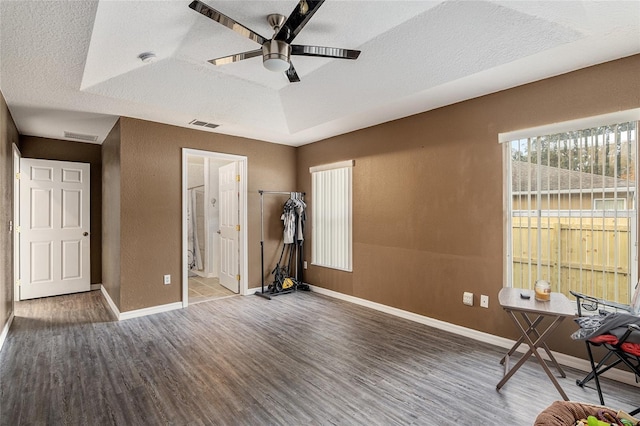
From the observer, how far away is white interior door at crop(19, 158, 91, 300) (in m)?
4.84

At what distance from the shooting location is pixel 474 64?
2668mm

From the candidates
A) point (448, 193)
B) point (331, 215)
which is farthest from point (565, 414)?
point (331, 215)

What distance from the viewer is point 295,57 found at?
10.2 feet

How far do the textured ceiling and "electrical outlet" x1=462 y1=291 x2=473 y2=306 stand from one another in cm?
206

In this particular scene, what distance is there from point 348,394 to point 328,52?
2486 mm

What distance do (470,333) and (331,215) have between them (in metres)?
2.54

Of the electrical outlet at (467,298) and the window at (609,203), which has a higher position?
the window at (609,203)

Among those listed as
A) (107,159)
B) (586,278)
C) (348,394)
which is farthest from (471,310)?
(107,159)

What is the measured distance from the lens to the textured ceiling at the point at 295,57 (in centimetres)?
215

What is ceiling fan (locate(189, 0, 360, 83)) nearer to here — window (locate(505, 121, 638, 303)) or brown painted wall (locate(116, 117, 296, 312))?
window (locate(505, 121, 638, 303))

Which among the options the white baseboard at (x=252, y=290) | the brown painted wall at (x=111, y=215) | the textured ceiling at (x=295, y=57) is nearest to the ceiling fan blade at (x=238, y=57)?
the textured ceiling at (x=295, y=57)

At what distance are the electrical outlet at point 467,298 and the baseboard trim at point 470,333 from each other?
0.27 m

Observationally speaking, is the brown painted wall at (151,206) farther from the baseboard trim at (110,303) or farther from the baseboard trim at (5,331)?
the baseboard trim at (5,331)

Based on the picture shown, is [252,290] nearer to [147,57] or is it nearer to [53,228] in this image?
[53,228]
